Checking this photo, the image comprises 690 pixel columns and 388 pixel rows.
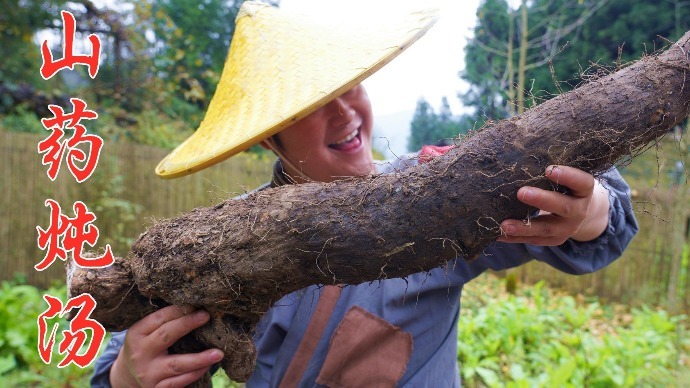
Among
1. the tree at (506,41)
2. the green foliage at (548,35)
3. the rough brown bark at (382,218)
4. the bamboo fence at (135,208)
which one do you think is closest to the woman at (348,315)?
the rough brown bark at (382,218)

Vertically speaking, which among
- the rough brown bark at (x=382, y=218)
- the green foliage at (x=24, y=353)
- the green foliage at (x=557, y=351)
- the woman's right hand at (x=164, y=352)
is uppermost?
the rough brown bark at (x=382, y=218)

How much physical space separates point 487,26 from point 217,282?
6.58 meters

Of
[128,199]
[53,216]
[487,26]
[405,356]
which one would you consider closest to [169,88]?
[128,199]

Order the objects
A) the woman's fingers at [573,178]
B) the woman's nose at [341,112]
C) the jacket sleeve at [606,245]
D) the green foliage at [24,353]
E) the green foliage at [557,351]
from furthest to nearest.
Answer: the green foliage at [24,353] < the green foliage at [557,351] < the woman's nose at [341,112] < the jacket sleeve at [606,245] < the woman's fingers at [573,178]

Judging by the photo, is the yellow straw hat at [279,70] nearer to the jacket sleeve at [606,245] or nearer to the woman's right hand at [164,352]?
the woman's right hand at [164,352]

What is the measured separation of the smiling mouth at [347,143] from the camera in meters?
1.54

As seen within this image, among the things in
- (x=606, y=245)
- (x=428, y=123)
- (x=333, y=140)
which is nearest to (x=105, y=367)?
(x=333, y=140)

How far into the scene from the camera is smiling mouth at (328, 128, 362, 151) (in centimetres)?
154

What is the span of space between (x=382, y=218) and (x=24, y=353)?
3.77m

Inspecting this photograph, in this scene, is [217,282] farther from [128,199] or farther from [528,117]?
[128,199]

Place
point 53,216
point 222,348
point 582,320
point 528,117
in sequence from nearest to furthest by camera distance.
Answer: point 528,117
point 222,348
point 53,216
point 582,320

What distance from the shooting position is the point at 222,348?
4.27 ft

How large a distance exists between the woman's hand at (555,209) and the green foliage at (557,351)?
6.42 feet

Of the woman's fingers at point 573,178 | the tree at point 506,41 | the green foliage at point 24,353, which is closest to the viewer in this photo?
the woman's fingers at point 573,178
